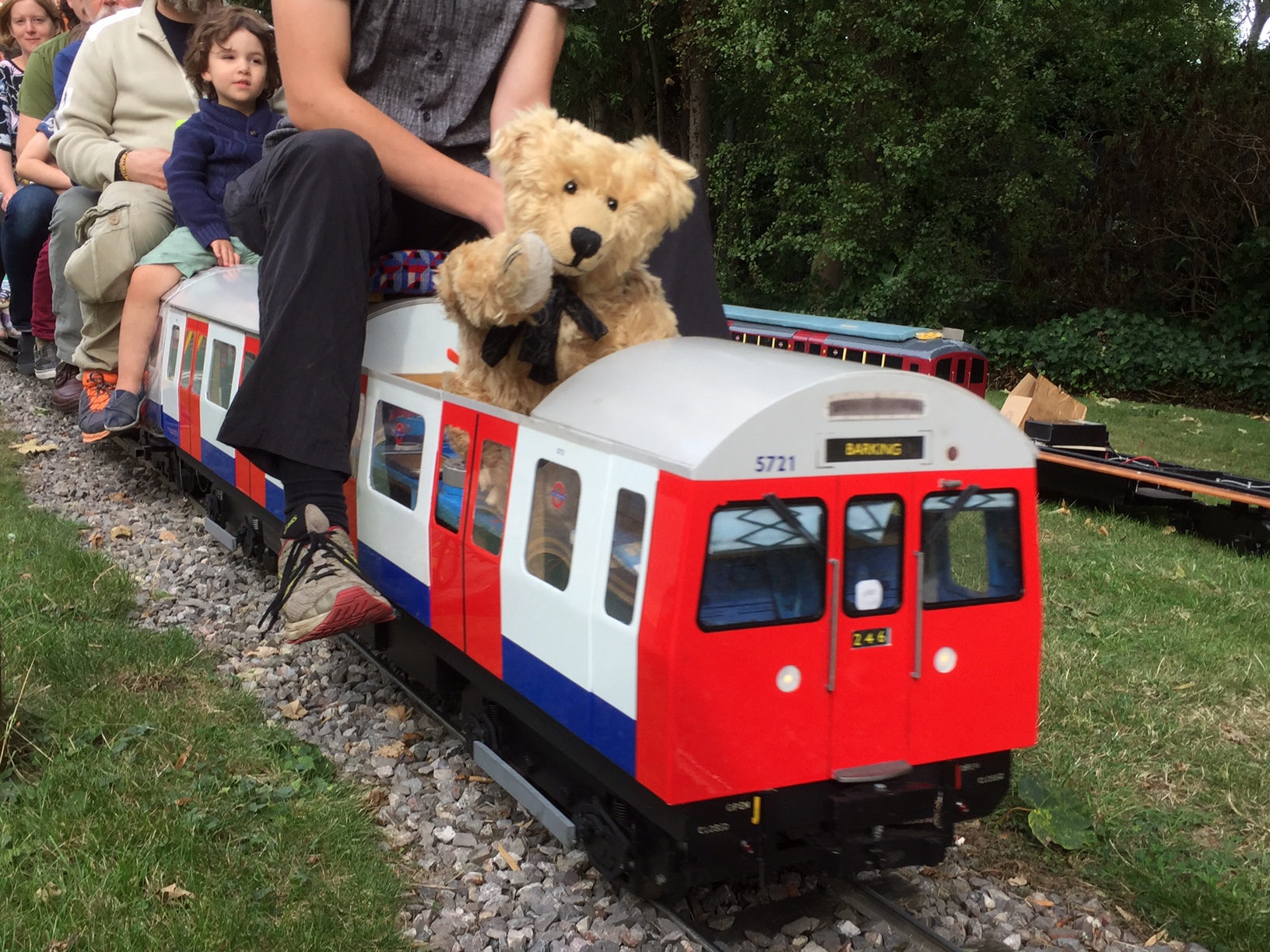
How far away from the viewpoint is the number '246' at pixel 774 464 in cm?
301

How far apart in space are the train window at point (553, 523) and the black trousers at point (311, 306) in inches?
34.2

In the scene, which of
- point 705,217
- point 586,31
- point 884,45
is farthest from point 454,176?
point 586,31

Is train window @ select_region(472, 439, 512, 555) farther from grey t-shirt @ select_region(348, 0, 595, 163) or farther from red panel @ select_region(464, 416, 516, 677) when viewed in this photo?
grey t-shirt @ select_region(348, 0, 595, 163)

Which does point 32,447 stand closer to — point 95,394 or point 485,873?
point 95,394

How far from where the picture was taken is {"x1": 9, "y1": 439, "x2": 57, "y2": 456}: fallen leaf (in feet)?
29.7

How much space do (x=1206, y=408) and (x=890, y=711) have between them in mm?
17768

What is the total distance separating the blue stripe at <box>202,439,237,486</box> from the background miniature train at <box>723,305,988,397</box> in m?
6.86

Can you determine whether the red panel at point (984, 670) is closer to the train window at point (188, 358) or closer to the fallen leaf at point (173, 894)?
the fallen leaf at point (173, 894)

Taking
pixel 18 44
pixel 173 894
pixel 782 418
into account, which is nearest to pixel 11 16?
pixel 18 44

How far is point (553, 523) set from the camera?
352 cm

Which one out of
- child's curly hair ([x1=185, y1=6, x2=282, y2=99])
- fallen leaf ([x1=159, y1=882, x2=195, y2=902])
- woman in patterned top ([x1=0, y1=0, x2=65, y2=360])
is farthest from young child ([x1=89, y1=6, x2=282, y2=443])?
woman in patterned top ([x1=0, y1=0, x2=65, y2=360])

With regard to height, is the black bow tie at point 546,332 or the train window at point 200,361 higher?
the black bow tie at point 546,332

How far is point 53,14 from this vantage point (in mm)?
10992

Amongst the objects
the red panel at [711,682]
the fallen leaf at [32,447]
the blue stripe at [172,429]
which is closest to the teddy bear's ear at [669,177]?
the red panel at [711,682]
